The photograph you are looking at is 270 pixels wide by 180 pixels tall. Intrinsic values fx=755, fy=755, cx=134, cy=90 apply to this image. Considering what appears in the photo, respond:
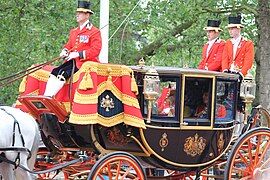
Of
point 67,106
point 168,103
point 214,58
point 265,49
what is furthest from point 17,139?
point 265,49

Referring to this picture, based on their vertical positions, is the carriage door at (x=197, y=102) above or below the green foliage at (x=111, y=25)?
below

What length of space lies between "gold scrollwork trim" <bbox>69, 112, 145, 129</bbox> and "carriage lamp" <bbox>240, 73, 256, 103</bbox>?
1.63m

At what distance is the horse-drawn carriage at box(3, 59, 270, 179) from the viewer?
25.1 ft

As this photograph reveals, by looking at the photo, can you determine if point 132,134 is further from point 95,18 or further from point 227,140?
point 95,18

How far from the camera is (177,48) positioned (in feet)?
49.3

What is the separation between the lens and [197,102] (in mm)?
8617

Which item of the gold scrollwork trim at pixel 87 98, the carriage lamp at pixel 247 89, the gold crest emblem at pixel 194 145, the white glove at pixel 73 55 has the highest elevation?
the white glove at pixel 73 55

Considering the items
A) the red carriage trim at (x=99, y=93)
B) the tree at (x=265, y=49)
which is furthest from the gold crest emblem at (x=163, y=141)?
the tree at (x=265, y=49)

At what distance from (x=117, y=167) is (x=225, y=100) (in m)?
1.83

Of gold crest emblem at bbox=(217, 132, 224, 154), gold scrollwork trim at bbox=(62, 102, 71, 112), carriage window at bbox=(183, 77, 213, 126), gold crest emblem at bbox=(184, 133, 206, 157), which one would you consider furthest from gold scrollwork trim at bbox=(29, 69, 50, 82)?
gold crest emblem at bbox=(217, 132, 224, 154)

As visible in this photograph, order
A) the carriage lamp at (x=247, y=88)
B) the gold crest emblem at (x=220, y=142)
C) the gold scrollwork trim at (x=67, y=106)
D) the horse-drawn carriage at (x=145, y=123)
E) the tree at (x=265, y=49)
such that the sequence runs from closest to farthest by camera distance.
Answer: the horse-drawn carriage at (x=145, y=123) < the gold scrollwork trim at (x=67, y=106) < the gold crest emblem at (x=220, y=142) < the carriage lamp at (x=247, y=88) < the tree at (x=265, y=49)

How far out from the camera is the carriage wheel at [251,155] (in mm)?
8406

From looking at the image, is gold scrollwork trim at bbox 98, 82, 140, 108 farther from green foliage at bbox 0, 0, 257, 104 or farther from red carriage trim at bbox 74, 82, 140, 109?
green foliage at bbox 0, 0, 257, 104

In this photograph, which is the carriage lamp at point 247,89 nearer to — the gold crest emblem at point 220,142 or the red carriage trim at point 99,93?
the gold crest emblem at point 220,142
